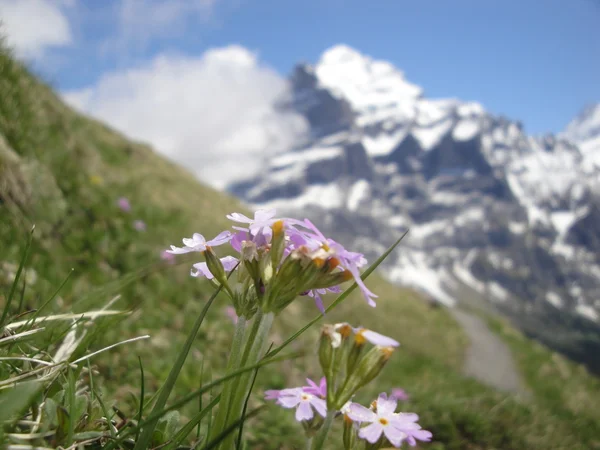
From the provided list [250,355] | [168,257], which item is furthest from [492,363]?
[250,355]

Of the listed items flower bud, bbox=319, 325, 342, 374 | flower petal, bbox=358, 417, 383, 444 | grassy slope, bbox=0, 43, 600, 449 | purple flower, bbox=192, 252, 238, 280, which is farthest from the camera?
grassy slope, bbox=0, 43, 600, 449

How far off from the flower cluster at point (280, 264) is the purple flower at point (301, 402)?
28 centimetres

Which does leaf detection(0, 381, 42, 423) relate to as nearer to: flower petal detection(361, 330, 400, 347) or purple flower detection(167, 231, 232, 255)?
purple flower detection(167, 231, 232, 255)

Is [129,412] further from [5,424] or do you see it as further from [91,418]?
[5,424]

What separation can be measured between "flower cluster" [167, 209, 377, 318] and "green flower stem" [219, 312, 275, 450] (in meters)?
0.05

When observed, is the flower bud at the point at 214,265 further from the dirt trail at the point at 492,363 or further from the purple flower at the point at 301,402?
the dirt trail at the point at 492,363

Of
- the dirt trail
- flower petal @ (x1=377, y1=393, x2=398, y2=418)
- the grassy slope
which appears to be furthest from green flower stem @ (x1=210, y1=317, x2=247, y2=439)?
the dirt trail

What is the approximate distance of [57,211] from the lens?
5.62m

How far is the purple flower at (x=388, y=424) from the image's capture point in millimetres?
1317

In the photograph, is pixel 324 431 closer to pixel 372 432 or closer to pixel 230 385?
pixel 372 432

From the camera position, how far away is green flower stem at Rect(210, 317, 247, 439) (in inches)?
58.0

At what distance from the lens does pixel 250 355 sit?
1.50 meters

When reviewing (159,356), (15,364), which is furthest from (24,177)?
(15,364)

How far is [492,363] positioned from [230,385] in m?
22.8
